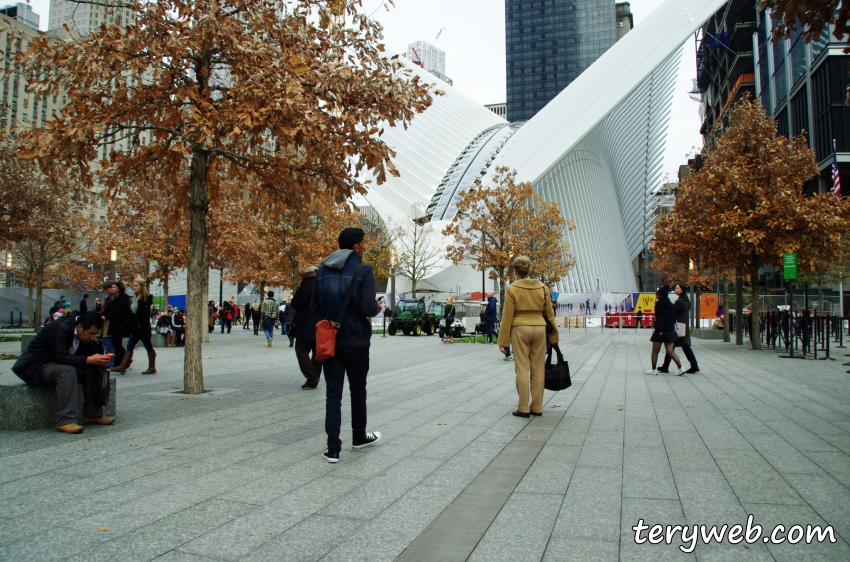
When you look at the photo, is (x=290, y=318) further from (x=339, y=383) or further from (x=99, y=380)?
(x=339, y=383)

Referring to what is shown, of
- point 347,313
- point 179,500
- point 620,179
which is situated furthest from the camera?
point 620,179

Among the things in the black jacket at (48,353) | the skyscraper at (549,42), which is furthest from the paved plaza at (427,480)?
the skyscraper at (549,42)

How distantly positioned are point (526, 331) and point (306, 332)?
3.82 m

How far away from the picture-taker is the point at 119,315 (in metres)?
10.9

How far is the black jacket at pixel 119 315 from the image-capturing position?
10.8 metres

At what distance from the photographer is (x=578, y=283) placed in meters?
54.4

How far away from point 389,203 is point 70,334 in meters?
50.6

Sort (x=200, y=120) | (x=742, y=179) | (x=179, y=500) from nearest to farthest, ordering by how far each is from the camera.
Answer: (x=179, y=500) < (x=200, y=120) < (x=742, y=179)

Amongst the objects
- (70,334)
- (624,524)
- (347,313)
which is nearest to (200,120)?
(70,334)

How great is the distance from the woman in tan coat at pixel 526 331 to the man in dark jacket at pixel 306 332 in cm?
331

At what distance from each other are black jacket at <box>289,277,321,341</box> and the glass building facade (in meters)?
176

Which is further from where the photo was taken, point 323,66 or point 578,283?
point 578,283

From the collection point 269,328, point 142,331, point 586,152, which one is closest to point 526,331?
point 142,331

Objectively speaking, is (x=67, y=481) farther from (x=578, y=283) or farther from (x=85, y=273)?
(x=578, y=283)
